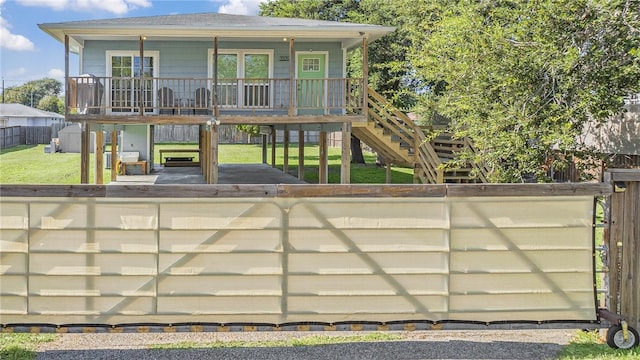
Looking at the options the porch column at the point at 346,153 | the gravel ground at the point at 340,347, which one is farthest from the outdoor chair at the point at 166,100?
the gravel ground at the point at 340,347

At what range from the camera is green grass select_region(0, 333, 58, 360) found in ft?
13.7

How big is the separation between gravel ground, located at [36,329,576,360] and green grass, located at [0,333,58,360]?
8cm

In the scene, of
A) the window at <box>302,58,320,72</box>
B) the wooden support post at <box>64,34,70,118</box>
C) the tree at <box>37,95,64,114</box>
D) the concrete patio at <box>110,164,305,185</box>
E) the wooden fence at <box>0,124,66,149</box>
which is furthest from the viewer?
the tree at <box>37,95,64,114</box>

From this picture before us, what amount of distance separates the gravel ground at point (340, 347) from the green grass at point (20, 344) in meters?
0.08

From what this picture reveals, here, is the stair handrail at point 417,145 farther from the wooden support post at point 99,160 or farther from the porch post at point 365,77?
the wooden support post at point 99,160

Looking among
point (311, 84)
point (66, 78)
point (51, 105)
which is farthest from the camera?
point (51, 105)

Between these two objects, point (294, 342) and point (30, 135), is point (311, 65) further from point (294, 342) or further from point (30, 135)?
point (30, 135)

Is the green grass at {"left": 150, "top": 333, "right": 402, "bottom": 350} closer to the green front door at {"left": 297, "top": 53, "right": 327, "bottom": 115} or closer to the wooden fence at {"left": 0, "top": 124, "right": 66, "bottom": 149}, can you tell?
the green front door at {"left": 297, "top": 53, "right": 327, "bottom": 115}

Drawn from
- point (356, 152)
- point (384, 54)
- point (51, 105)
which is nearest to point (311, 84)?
point (384, 54)

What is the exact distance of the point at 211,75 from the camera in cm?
1648

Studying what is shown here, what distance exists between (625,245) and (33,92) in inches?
4098

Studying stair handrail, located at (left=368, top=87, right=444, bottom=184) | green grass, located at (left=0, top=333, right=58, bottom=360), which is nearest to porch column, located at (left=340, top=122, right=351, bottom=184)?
stair handrail, located at (left=368, top=87, right=444, bottom=184)

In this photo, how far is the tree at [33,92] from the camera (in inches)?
3497

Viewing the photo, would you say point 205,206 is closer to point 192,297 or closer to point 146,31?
Answer: point 192,297
